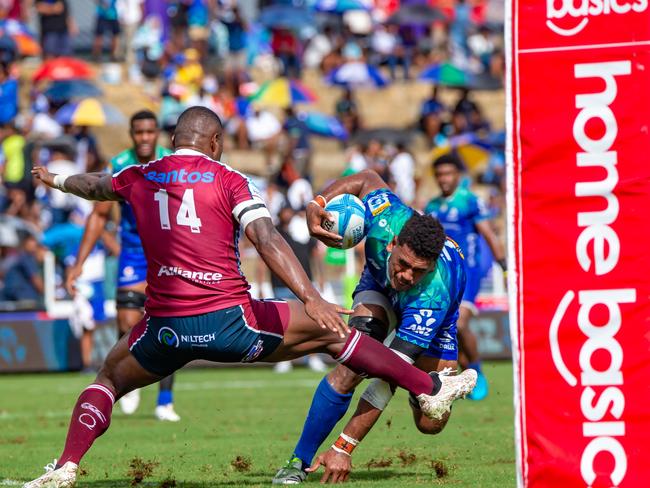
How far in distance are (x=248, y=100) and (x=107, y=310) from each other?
7064mm

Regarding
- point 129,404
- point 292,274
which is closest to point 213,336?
point 292,274

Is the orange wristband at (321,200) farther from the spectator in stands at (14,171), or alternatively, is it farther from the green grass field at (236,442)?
the spectator in stands at (14,171)

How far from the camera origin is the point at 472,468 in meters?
9.05

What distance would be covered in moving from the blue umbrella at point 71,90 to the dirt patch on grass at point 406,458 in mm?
15776

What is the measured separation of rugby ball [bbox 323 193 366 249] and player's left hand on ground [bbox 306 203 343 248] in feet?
0.16

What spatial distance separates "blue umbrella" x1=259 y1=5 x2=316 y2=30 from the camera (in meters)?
27.8

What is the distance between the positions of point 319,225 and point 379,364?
3.48 ft

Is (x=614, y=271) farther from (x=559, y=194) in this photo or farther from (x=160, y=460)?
(x=160, y=460)

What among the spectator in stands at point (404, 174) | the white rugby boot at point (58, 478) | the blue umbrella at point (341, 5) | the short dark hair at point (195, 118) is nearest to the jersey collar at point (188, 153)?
the short dark hair at point (195, 118)

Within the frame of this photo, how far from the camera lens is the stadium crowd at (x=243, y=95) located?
21.2 m

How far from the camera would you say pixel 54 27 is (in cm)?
2741

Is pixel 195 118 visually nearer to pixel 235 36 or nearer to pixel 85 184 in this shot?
pixel 85 184

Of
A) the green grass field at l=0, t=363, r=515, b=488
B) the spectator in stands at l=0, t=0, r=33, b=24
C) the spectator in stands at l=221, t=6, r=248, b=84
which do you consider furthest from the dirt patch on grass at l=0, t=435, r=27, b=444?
the spectator in stands at l=221, t=6, r=248, b=84

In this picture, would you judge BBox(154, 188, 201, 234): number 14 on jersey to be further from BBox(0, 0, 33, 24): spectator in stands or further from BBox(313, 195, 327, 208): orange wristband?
BBox(0, 0, 33, 24): spectator in stands
